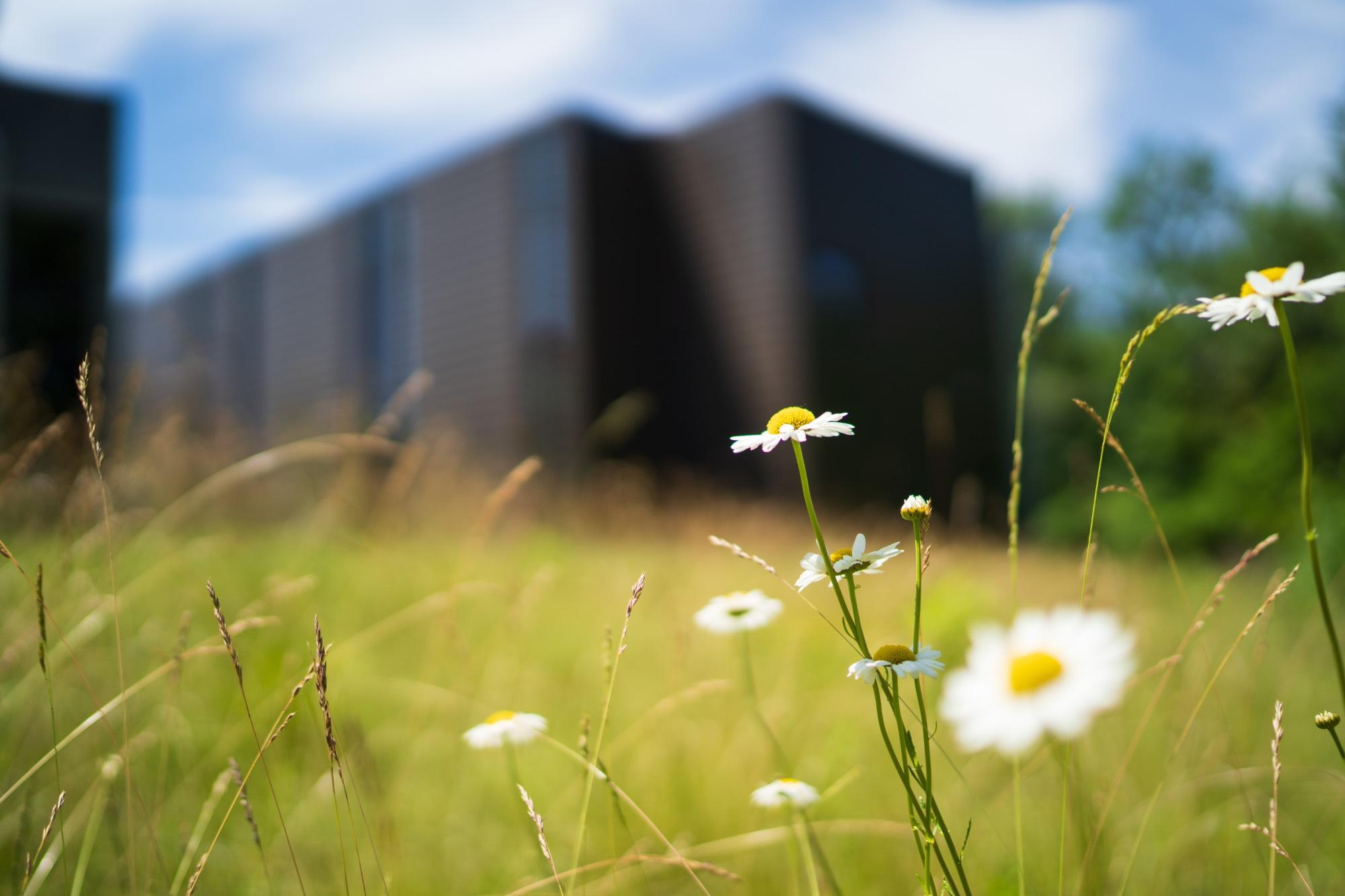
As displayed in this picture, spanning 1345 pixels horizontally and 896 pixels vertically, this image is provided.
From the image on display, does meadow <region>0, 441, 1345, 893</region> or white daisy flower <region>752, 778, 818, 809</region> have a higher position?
white daisy flower <region>752, 778, 818, 809</region>

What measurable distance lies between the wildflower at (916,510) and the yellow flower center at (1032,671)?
0.17 m

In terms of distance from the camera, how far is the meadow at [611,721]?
0.73 meters

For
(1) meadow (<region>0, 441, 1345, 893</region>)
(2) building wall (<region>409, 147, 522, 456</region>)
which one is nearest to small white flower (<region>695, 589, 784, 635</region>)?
(1) meadow (<region>0, 441, 1345, 893</region>)

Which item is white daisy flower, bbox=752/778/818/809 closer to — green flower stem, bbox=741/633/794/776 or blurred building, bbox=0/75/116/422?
green flower stem, bbox=741/633/794/776

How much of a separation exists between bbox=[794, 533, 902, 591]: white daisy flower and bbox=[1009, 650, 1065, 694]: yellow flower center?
164 millimetres

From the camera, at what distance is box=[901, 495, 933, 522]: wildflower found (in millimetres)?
614

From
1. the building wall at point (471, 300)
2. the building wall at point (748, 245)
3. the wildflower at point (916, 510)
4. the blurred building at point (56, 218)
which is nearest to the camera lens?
the wildflower at point (916, 510)

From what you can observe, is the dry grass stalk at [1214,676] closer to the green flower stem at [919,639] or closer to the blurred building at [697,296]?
the green flower stem at [919,639]

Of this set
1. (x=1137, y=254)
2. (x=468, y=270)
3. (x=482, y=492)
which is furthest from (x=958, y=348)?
Answer: (x=482, y=492)

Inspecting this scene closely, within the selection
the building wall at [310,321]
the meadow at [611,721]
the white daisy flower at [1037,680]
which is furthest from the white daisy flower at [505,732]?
the building wall at [310,321]

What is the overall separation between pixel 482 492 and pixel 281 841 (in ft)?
9.94

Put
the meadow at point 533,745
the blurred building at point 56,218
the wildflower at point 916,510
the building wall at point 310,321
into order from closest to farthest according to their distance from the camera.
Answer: the wildflower at point 916,510, the meadow at point 533,745, the blurred building at point 56,218, the building wall at point 310,321

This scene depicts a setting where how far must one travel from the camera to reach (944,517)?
1121 cm

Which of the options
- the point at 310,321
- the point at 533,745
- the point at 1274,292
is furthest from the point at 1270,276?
the point at 310,321
